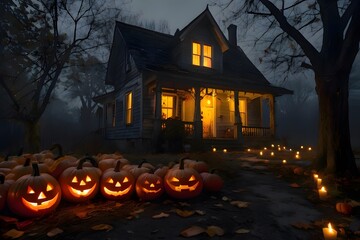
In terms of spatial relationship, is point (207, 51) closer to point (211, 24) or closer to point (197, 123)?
point (211, 24)

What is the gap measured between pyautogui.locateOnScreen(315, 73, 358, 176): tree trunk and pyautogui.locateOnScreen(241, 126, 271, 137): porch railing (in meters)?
9.37

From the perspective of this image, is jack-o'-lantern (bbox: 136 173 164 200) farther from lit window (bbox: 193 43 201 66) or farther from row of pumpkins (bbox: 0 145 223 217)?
lit window (bbox: 193 43 201 66)

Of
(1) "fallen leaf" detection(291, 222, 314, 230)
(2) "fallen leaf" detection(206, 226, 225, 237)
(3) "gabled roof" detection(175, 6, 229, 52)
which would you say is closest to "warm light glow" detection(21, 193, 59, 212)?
(2) "fallen leaf" detection(206, 226, 225, 237)

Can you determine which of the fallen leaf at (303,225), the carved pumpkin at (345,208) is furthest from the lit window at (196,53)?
the fallen leaf at (303,225)

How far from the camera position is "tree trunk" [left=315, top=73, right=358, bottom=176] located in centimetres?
520

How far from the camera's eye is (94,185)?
330 centimetres

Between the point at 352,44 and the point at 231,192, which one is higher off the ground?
the point at 352,44

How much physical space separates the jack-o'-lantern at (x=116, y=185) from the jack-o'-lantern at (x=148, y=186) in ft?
0.48

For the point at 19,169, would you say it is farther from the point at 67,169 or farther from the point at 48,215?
the point at 48,215

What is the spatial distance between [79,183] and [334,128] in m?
5.48

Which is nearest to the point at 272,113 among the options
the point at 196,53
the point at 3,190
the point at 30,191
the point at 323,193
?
the point at 196,53

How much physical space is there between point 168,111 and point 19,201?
12.2 m

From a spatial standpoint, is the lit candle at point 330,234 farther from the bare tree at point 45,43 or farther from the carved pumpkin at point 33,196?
the bare tree at point 45,43

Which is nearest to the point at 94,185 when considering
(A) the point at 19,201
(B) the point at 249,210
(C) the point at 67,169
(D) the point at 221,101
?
(C) the point at 67,169
